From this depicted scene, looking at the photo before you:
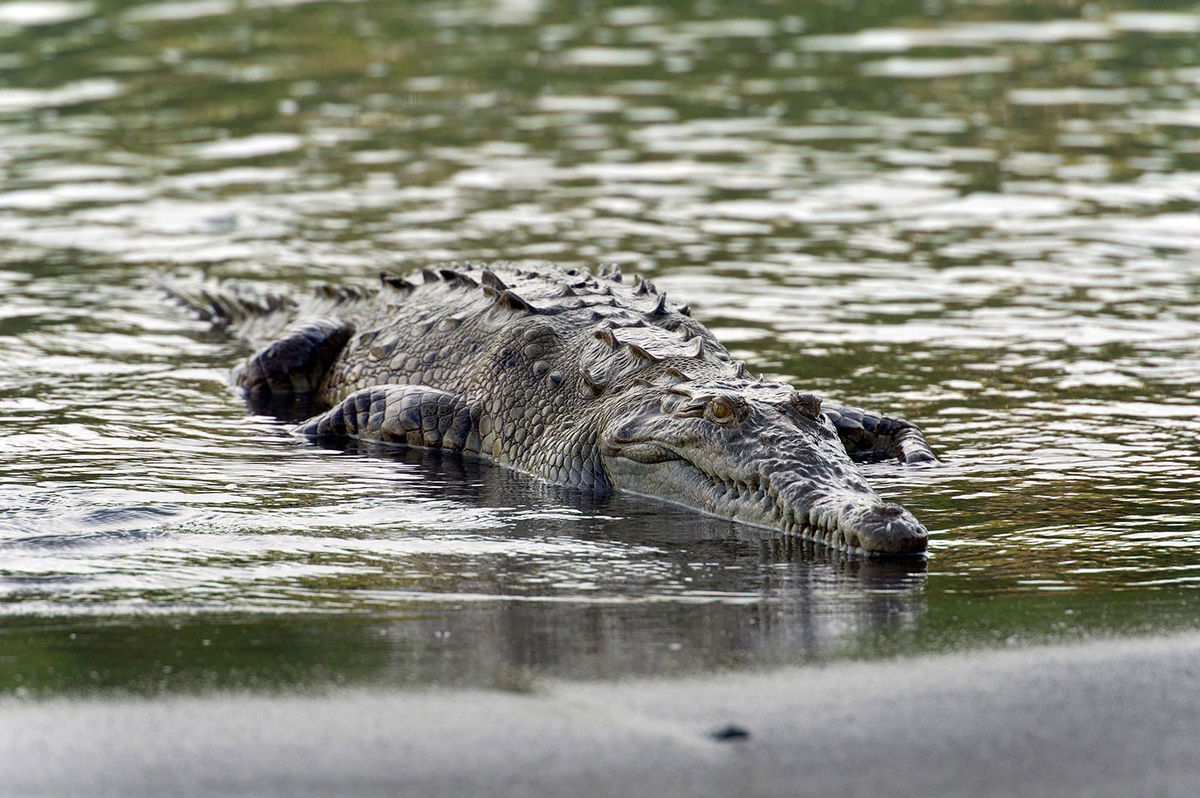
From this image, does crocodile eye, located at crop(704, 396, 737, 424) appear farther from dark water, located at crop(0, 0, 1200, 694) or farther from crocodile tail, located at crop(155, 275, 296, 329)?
crocodile tail, located at crop(155, 275, 296, 329)

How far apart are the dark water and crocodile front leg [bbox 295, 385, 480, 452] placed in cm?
24

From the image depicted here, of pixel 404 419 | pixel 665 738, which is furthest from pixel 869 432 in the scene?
pixel 665 738

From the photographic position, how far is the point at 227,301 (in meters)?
9.80

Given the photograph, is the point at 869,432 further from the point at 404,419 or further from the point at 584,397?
the point at 404,419

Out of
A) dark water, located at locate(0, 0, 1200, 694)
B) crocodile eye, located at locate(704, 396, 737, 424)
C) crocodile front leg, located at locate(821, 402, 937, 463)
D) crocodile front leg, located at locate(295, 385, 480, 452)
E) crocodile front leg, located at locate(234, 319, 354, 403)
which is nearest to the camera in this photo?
dark water, located at locate(0, 0, 1200, 694)

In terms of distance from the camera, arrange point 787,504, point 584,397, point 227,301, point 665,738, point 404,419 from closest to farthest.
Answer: point 665,738 → point 787,504 → point 584,397 → point 404,419 → point 227,301

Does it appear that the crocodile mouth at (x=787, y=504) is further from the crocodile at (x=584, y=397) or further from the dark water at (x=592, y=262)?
the dark water at (x=592, y=262)

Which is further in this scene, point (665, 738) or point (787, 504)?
point (787, 504)

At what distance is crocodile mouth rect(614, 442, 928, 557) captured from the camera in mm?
5445

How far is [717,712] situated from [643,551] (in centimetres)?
180

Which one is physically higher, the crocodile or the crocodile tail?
the crocodile tail

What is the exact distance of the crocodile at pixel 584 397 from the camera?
237 inches

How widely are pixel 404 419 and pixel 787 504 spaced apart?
220cm

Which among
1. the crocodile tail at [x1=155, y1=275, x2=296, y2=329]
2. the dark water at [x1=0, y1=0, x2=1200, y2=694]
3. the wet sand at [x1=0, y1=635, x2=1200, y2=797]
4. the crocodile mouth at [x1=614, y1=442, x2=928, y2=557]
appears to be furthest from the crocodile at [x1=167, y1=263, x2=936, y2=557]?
the wet sand at [x1=0, y1=635, x2=1200, y2=797]
